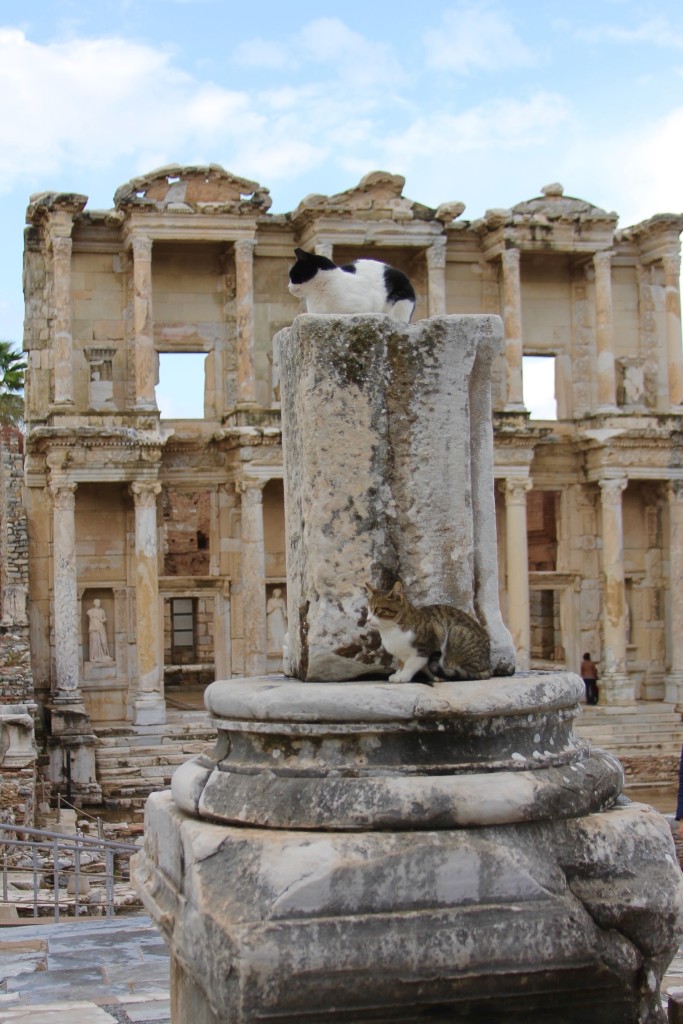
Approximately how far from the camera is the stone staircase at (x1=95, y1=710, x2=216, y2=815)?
65.7ft

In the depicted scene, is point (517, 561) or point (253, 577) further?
point (517, 561)

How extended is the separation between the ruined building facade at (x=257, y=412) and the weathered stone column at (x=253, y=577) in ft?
0.12

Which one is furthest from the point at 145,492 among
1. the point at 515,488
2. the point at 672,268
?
the point at 672,268

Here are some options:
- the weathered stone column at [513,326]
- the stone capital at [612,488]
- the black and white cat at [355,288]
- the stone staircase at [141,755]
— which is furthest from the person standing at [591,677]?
the black and white cat at [355,288]

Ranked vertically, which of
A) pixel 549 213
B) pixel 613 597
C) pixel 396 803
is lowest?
pixel 396 803

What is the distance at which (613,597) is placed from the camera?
80.0ft

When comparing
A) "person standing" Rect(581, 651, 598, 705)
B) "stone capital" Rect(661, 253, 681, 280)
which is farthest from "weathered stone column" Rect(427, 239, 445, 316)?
"person standing" Rect(581, 651, 598, 705)

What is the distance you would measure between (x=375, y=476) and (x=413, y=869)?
4.49ft

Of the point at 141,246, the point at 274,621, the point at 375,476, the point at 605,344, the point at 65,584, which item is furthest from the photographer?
the point at 605,344

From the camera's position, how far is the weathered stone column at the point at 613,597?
24031mm

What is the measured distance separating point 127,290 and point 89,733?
26.1ft

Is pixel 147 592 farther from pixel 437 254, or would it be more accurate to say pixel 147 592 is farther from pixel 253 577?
pixel 437 254

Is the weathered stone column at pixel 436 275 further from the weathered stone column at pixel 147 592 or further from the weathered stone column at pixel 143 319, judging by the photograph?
the weathered stone column at pixel 147 592

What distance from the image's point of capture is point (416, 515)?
4727 millimetres
